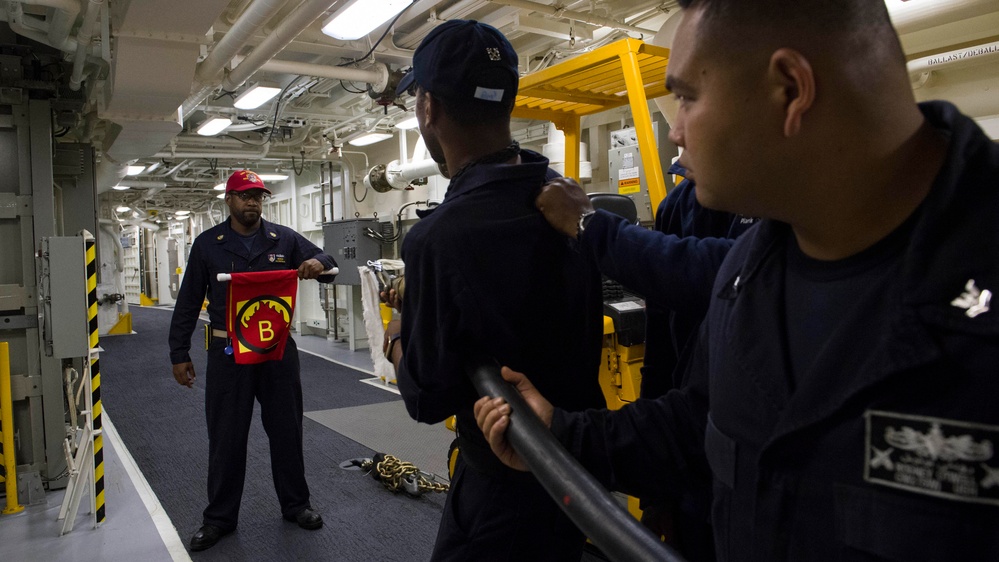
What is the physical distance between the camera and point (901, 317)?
0.65m

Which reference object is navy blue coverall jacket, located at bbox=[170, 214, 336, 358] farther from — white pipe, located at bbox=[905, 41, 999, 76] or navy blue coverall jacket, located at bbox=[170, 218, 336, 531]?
white pipe, located at bbox=[905, 41, 999, 76]

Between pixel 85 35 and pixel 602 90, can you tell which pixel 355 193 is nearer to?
pixel 85 35

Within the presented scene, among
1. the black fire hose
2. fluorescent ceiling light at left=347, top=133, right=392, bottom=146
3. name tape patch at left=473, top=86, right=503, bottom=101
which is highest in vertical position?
fluorescent ceiling light at left=347, top=133, right=392, bottom=146

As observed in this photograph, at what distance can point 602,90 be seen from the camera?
3.16m

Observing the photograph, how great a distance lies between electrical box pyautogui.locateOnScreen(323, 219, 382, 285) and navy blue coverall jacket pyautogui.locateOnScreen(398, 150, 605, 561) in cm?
809

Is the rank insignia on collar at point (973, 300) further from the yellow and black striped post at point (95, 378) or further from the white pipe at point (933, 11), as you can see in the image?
the yellow and black striped post at point (95, 378)

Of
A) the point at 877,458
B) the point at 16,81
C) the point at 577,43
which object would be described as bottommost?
the point at 877,458

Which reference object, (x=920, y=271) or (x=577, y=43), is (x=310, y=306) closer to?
(x=577, y=43)

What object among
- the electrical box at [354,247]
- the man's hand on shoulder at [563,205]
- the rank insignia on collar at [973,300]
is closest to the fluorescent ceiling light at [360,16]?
the man's hand on shoulder at [563,205]

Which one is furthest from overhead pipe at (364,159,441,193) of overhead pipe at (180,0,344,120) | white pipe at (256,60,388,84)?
overhead pipe at (180,0,344,120)

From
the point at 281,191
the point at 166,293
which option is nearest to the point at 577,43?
the point at 281,191

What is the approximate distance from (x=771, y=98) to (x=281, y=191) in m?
14.8

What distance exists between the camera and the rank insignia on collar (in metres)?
0.60

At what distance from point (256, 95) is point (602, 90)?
16.1ft
